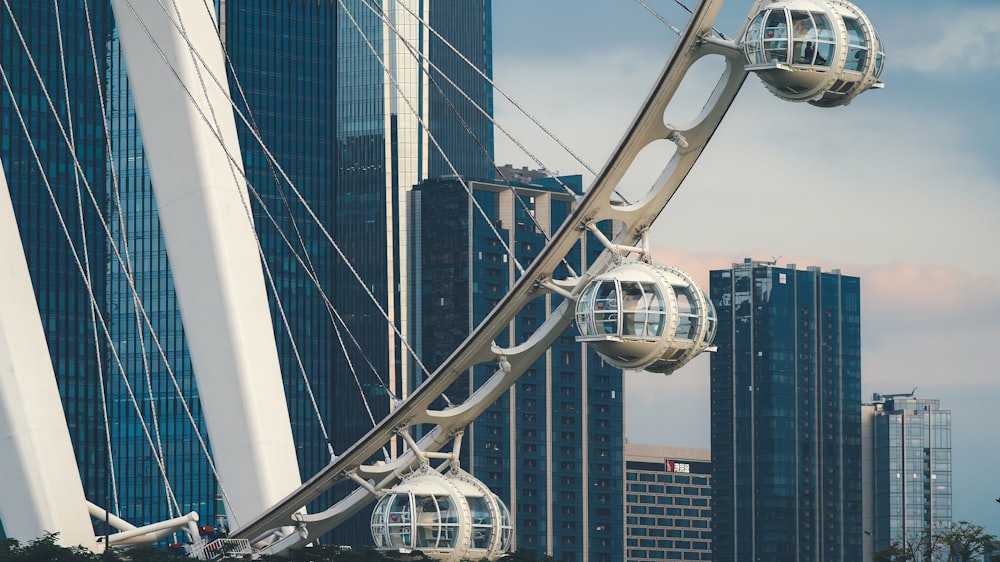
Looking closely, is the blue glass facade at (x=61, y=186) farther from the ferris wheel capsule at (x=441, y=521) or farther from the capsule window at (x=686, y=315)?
the capsule window at (x=686, y=315)

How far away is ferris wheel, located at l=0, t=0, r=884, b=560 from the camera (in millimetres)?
44656

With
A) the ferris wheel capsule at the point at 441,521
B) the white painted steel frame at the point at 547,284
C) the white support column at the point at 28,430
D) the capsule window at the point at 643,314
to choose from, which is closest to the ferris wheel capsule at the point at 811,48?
the white painted steel frame at the point at 547,284

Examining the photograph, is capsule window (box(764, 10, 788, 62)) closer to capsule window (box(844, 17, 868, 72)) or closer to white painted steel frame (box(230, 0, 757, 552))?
white painted steel frame (box(230, 0, 757, 552))

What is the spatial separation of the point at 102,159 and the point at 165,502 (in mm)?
25520

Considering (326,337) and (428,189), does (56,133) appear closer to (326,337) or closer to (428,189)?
(326,337)

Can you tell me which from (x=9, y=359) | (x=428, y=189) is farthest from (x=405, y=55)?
(x=9, y=359)

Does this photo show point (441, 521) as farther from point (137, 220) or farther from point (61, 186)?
point (137, 220)

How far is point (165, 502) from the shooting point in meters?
168

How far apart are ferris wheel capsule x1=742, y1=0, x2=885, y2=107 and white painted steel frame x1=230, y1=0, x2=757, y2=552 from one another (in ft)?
1.94

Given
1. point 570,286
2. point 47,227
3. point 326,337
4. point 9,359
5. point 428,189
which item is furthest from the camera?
point 428,189

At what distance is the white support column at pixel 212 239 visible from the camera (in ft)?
162

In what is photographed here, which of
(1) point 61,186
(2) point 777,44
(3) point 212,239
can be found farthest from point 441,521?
(1) point 61,186

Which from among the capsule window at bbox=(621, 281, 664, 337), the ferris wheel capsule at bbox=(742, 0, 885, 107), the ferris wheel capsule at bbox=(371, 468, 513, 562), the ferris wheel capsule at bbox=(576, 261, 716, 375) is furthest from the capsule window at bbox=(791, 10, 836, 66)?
the ferris wheel capsule at bbox=(371, 468, 513, 562)

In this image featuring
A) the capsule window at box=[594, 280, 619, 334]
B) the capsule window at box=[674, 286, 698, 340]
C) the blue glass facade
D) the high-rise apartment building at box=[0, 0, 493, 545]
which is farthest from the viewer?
the high-rise apartment building at box=[0, 0, 493, 545]
